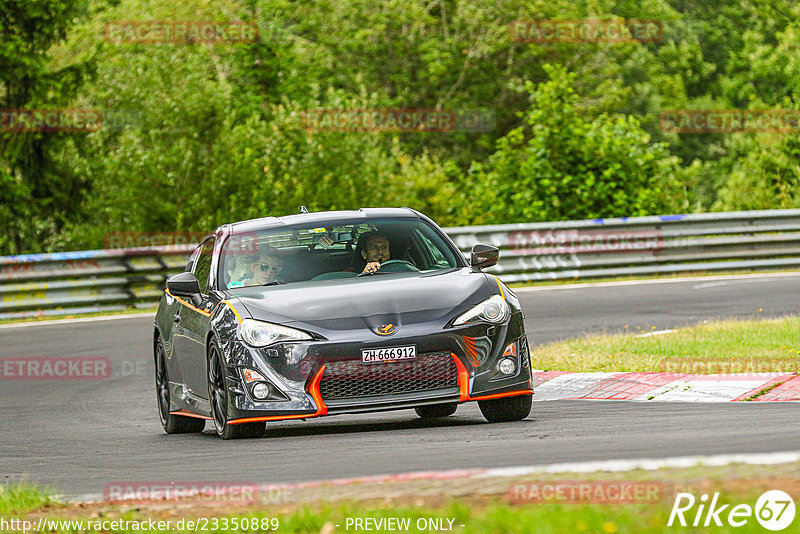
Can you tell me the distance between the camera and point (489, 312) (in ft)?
30.2

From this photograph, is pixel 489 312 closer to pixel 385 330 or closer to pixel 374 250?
pixel 385 330

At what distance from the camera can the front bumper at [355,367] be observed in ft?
29.2

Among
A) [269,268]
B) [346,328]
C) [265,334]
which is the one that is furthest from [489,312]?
[269,268]

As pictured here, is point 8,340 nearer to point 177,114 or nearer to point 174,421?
point 174,421

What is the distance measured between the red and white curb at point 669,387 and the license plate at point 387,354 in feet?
9.06

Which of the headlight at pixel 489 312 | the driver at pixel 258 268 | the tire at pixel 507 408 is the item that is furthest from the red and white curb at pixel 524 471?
the driver at pixel 258 268

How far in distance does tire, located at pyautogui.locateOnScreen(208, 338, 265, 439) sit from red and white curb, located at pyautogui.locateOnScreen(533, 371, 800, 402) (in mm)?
3146

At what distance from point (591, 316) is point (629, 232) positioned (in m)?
6.57

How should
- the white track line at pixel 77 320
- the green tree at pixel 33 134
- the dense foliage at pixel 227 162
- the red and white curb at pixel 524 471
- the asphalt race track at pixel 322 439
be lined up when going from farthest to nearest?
1. the green tree at pixel 33 134
2. the dense foliage at pixel 227 162
3. the white track line at pixel 77 320
4. the asphalt race track at pixel 322 439
5. the red and white curb at pixel 524 471

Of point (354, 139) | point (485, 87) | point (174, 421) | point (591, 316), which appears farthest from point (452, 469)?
point (485, 87)

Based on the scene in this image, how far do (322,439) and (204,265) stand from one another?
222 centimetres

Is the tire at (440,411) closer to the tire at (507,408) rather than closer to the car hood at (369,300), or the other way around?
the tire at (507,408)

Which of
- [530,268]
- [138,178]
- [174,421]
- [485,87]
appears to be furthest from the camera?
[485,87]

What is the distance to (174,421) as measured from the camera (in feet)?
36.2
